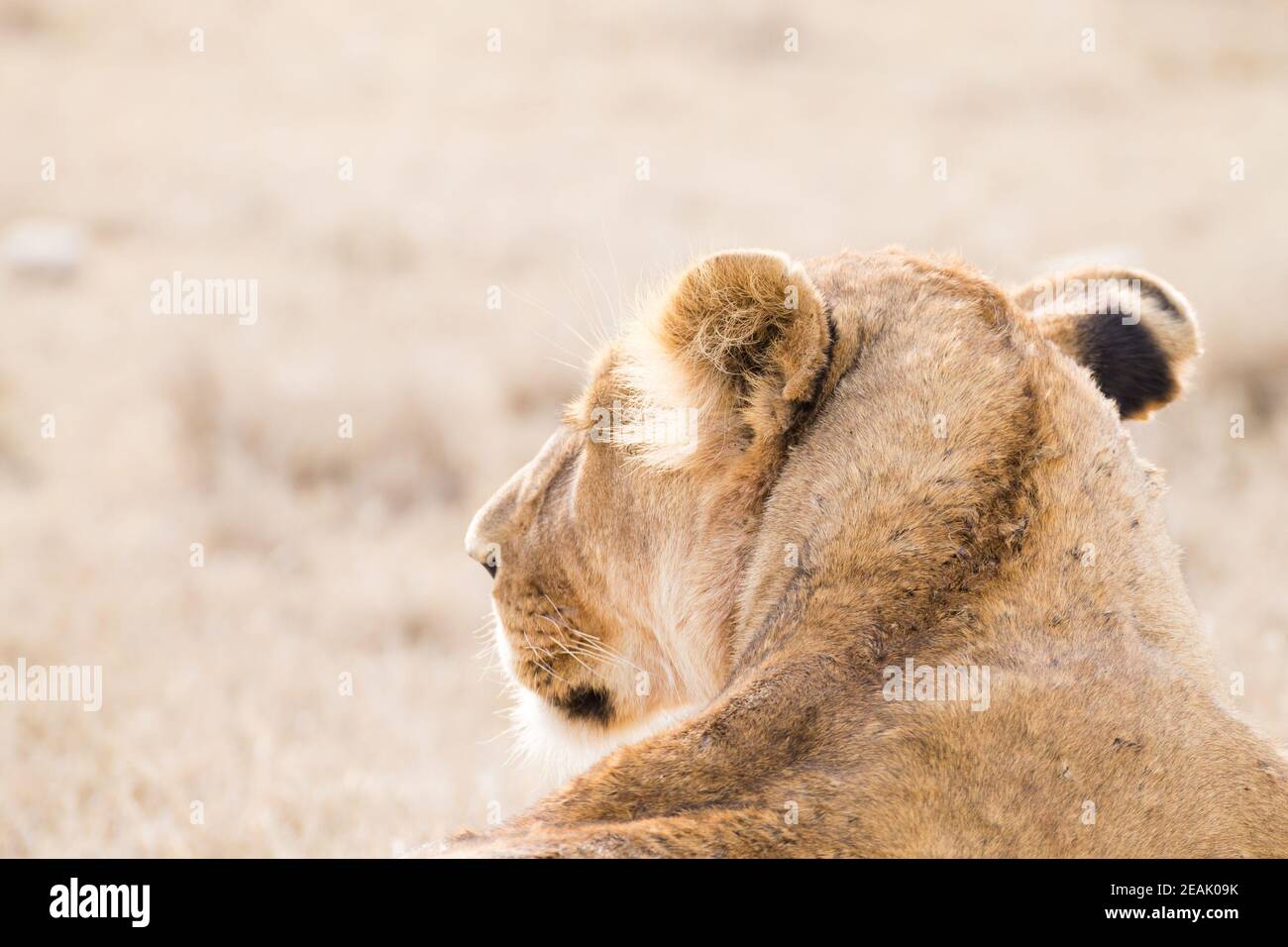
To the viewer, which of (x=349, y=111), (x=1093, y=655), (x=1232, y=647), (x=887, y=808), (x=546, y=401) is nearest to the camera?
(x=887, y=808)

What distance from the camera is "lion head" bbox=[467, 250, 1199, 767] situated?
6.35ft

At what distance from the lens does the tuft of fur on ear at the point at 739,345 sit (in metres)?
2.00

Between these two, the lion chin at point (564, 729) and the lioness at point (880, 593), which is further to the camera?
the lion chin at point (564, 729)

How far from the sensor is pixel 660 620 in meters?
2.27

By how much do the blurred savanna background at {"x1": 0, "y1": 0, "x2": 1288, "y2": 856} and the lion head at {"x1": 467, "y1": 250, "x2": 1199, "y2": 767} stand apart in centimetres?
51

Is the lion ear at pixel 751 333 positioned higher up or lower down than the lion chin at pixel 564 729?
higher up

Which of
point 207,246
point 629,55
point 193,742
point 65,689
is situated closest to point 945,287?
point 193,742

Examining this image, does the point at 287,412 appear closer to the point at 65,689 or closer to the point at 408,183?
the point at 65,689

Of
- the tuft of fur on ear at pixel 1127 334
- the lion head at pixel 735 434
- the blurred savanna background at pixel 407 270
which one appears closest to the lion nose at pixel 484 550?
the lion head at pixel 735 434

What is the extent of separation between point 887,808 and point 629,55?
16.3 meters

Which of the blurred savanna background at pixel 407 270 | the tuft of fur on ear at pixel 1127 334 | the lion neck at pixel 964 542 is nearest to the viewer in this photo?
the lion neck at pixel 964 542
